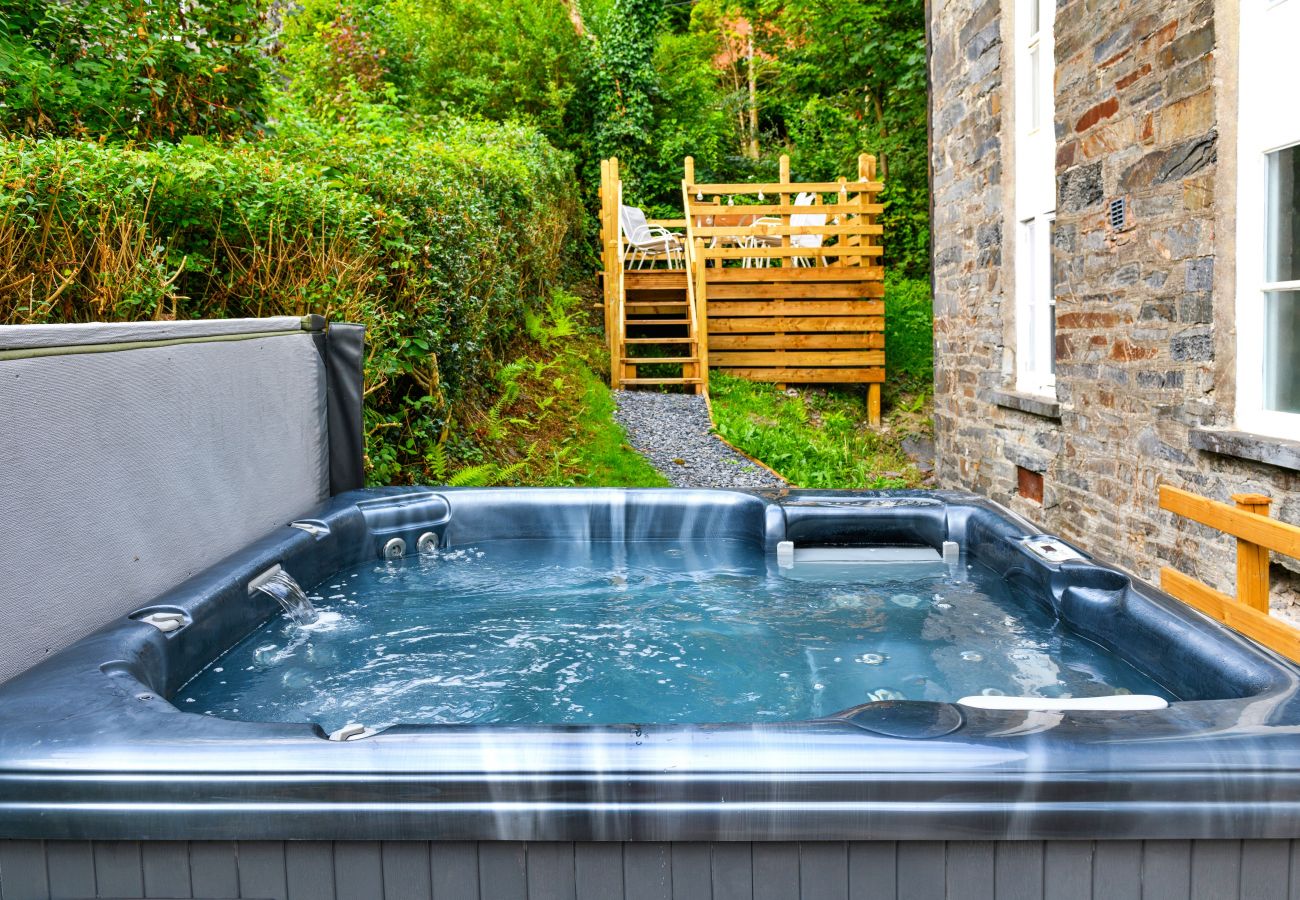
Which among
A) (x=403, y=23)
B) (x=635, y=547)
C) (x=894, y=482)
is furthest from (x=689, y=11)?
(x=635, y=547)

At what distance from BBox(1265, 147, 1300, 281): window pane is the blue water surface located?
131 centimetres

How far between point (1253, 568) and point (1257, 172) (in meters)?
1.41

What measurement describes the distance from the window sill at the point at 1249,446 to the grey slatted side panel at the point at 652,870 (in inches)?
72.5

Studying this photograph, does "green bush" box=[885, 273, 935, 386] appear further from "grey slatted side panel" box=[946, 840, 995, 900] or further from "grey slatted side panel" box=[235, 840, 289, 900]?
"grey slatted side panel" box=[235, 840, 289, 900]

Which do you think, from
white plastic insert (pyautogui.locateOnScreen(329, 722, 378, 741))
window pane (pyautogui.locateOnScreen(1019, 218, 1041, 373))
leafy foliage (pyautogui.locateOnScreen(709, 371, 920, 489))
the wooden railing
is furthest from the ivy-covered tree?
white plastic insert (pyautogui.locateOnScreen(329, 722, 378, 741))

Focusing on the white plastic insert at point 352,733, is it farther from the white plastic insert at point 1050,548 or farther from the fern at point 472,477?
the fern at point 472,477

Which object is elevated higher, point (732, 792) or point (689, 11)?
point (689, 11)

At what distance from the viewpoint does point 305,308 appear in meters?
4.60

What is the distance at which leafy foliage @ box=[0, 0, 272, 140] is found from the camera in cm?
483

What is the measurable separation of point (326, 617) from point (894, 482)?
5283mm

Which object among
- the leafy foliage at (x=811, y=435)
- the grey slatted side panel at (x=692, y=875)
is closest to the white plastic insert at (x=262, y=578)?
the grey slatted side panel at (x=692, y=875)

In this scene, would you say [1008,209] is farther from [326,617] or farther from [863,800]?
[863,800]

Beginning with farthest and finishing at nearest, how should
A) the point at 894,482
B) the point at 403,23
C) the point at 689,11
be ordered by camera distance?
1. the point at 689,11
2. the point at 403,23
3. the point at 894,482

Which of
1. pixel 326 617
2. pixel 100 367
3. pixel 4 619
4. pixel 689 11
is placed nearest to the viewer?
pixel 4 619
